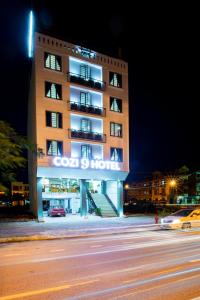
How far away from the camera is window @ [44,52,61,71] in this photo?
35.6 meters

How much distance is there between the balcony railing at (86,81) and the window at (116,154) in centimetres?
737

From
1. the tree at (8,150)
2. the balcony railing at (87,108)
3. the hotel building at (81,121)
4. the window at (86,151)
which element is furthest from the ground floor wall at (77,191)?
the tree at (8,150)

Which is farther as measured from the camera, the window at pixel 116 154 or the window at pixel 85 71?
the window at pixel 116 154

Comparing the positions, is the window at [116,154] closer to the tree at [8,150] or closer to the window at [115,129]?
the window at [115,129]

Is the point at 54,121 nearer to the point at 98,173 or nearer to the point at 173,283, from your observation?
the point at 98,173

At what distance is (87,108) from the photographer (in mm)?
38188

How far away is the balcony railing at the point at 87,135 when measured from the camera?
36.8 meters

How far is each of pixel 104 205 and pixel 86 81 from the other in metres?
14.5

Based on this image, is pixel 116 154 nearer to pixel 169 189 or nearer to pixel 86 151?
pixel 86 151

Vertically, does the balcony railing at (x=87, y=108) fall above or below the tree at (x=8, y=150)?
above

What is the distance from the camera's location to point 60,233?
22.7 metres

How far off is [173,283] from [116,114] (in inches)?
1285

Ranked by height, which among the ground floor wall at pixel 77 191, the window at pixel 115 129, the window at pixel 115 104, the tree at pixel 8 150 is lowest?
the ground floor wall at pixel 77 191

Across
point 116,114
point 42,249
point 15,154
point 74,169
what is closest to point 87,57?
point 116,114
